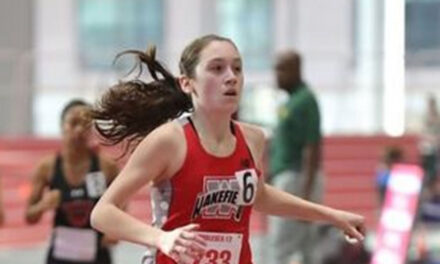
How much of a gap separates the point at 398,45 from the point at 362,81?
869 mm

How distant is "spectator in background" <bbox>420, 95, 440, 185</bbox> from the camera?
13156 millimetres

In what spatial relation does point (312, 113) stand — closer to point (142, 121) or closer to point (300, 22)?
point (142, 121)

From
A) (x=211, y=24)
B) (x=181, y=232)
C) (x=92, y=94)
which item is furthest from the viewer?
(x=211, y=24)

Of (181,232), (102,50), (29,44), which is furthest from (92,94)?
(181,232)

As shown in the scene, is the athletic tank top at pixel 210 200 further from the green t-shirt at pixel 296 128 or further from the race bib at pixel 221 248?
the green t-shirt at pixel 296 128

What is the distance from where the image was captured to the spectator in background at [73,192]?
5.30m

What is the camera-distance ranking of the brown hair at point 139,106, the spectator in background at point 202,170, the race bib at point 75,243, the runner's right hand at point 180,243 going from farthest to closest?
the race bib at point 75,243, the brown hair at point 139,106, the spectator in background at point 202,170, the runner's right hand at point 180,243

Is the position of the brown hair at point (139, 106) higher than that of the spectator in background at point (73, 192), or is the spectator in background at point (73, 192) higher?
the brown hair at point (139, 106)

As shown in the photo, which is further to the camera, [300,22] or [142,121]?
[300,22]

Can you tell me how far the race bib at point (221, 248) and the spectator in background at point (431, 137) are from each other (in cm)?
954

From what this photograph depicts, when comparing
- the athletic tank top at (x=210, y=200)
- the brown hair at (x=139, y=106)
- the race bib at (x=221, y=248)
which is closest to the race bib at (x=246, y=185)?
the athletic tank top at (x=210, y=200)

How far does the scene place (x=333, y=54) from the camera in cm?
1580

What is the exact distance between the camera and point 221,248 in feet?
11.4

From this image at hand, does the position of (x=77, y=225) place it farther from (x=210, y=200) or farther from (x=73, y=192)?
(x=210, y=200)
